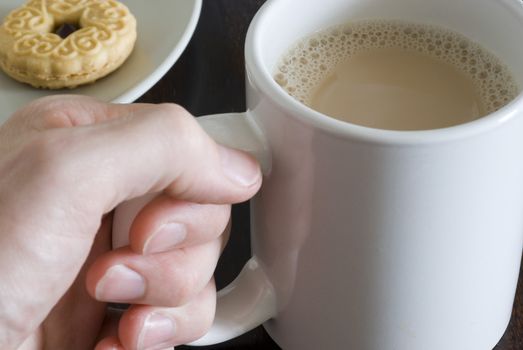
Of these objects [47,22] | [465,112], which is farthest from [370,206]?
[47,22]

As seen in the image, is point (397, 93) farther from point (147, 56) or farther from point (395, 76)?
point (147, 56)

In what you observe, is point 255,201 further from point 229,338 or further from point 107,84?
point 107,84

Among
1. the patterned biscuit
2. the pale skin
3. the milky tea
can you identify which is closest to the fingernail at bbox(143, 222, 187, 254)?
the pale skin

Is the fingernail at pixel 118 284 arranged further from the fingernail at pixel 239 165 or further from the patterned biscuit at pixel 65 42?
the patterned biscuit at pixel 65 42

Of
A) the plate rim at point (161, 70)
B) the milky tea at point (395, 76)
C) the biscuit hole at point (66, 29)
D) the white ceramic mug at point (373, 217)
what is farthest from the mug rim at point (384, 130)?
the biscuit hole at point (66, 29)

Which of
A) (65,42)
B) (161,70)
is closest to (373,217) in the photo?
(161,70)

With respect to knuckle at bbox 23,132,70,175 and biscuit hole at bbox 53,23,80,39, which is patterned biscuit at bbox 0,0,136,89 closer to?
biscuit hole at bbox 53,23,80,39
